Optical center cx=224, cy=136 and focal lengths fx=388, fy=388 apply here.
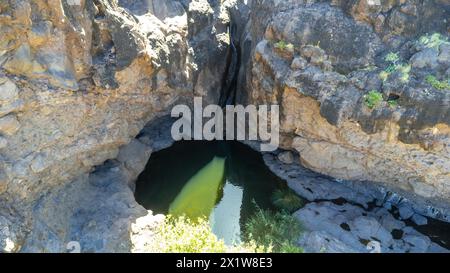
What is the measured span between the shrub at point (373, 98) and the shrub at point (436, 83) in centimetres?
168

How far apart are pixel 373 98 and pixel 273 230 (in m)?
6.22

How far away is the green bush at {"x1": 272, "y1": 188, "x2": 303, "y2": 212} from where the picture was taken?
52.7 feet

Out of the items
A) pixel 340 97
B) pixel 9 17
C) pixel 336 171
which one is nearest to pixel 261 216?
pixel 336 171

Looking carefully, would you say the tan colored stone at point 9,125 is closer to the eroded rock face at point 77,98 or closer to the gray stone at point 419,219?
the eroded rock face at point 77,98

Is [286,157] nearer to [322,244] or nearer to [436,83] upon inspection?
[322,244]

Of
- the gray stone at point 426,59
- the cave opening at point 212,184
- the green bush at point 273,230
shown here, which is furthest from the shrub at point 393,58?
the green bush at point 273,230

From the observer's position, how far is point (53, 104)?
41.9ft

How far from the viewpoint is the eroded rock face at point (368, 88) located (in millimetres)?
14180

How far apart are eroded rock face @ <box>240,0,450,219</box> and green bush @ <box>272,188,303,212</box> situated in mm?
2021

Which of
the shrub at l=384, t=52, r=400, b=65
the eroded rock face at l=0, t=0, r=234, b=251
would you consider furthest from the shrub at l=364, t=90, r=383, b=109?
the eroded rock face at l=0, t=0, r=234, b=251

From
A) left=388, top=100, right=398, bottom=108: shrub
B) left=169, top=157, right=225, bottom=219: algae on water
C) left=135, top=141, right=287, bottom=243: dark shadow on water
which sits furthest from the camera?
left=169, top=157, right=225, bottom=219: algae on water

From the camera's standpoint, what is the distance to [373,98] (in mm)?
14672

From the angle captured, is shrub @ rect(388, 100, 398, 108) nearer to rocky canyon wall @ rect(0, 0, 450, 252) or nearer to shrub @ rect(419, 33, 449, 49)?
rocky canyon wall @ rect(0, 0, 450, 252)
